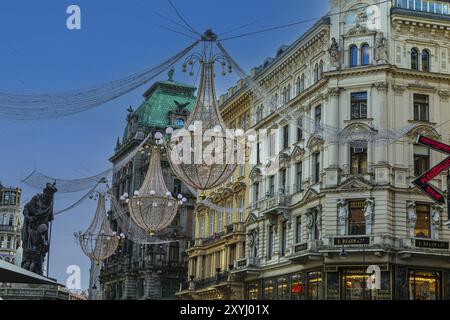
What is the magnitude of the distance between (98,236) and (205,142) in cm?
1275

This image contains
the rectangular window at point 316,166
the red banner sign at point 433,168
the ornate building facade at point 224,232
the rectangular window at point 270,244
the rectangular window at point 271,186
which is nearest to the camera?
the red banner sign at point 433,168

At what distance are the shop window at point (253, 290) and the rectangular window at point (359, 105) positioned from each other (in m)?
12.4

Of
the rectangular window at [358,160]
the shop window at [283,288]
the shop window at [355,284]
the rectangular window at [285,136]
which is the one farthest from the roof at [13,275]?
the rectangular window at [285,136]

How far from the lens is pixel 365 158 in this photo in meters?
39.2

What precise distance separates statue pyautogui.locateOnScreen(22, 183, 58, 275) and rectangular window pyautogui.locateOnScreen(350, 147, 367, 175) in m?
15.1

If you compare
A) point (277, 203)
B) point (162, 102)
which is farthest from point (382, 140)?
point (162, 102)

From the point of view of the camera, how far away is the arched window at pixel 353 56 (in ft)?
132

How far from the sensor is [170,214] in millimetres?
28047

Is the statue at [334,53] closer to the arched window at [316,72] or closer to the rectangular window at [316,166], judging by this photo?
the arched window at [316,72]

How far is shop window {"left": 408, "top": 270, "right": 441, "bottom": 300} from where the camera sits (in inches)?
1476

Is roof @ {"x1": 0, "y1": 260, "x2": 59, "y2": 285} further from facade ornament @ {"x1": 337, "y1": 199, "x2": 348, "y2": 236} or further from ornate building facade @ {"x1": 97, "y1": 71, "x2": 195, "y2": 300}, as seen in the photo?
ornate building facade @ {"x1": 97, "y1": 71, "x2": 195, "y2": 300}

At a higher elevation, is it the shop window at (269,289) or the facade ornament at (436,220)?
the facade ornament at (436,220)
